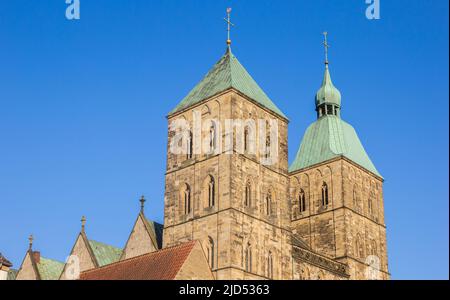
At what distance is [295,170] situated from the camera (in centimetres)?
5666

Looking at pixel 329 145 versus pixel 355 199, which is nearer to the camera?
pixel 355 199

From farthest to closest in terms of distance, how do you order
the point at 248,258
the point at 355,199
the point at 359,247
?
the point at 355,199, the point at 359,247, the point at 248,258

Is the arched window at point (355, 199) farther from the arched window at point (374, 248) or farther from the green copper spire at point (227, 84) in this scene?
the green copper spire at point (227, 84)

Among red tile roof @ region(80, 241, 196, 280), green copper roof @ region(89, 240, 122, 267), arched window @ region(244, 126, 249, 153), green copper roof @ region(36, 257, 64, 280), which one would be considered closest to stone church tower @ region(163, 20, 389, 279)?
arched window @ region(244, 126, 249, 153)

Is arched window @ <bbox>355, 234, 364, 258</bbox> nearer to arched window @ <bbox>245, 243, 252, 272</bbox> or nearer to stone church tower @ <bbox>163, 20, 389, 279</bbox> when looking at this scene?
stone church tower @ <bbox>163, 20, 389, 279</bbox>

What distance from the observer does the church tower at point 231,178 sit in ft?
138

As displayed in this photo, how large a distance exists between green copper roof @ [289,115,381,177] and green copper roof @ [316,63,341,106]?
1.30 metres

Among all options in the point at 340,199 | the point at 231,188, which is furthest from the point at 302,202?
the point at 231,188

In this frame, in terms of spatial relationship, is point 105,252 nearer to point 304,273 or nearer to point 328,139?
point 304,273

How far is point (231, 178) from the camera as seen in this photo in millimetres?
42375

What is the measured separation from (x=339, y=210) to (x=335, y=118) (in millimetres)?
7480

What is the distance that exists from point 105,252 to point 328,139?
16.2 m
